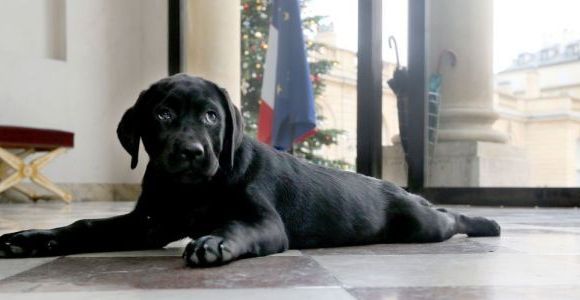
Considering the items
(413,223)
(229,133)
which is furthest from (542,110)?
(229,133)

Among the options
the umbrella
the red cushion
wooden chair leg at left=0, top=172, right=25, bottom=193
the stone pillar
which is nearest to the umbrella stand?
the umbrella

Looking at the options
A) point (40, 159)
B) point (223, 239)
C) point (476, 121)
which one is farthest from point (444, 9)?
point (223, 239)

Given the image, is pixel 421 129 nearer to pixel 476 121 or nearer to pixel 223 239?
pixel 476 121

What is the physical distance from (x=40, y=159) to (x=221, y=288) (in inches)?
203

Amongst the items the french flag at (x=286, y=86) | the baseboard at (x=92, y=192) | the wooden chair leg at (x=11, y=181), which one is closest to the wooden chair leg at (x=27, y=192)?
the baseboard at (x=92, y=192)

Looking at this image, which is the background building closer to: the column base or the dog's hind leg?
the column base

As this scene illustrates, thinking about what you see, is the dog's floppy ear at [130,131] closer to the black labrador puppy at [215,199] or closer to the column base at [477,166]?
the black labrador puppy at [215,199]

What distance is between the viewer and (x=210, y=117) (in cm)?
163

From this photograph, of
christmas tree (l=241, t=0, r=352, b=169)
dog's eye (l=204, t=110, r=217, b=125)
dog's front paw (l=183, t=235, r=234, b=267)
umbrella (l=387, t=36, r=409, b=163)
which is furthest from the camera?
christmas tree (l=241, t=0, r=352, b=169)

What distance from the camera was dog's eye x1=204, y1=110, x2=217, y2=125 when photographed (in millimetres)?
1618

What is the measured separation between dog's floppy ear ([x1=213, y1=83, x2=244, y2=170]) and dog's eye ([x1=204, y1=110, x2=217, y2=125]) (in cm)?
7

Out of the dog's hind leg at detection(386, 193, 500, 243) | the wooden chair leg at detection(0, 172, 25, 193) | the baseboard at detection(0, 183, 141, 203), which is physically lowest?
the baseboard at detection(0, 183, 141, 203)

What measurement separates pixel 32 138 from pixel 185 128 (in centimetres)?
442

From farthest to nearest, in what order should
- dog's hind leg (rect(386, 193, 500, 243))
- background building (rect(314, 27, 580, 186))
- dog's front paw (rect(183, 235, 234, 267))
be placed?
background building (rect(314, 27, 580, 186)) < dog's hind leg (rect(386, 193, 500, 243)) < dog's front paw (rect(183, 235, 234, 267))
